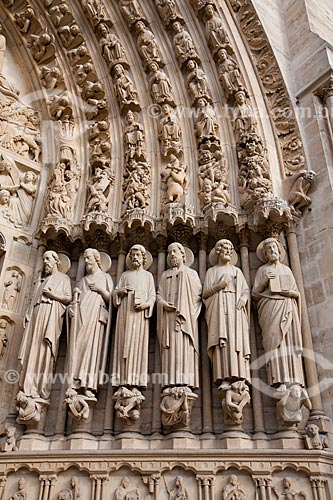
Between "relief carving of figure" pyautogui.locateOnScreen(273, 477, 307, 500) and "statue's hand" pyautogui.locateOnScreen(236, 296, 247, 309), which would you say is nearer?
"relief carving of figure" pyautogui.locateOnScreen(273, 477, 307, 500)

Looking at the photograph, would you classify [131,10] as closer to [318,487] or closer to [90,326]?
[90,326]

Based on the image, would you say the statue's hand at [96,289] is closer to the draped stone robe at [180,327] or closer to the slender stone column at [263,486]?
the draped stone robe at [180,327]

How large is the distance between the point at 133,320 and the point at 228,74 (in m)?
3.51

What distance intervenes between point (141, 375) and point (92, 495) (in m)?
1.05

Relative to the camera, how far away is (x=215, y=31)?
6617 millimetres

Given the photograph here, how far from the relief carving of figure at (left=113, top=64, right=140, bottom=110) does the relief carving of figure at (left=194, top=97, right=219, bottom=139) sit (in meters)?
0.83

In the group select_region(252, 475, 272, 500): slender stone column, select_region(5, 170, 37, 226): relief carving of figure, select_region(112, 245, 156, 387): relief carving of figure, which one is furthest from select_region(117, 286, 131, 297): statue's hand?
select_region(252, 475, 272, 500): slender stone column

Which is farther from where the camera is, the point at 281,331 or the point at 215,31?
the point at 215,31

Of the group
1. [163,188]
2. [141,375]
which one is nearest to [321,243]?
[163,188]

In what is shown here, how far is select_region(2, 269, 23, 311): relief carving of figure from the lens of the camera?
5.18 metres

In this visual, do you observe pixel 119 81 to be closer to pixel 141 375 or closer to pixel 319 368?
pixel 141 375

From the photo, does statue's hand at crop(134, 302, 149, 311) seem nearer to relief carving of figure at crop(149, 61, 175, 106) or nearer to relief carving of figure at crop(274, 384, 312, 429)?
relief carving of figure at crop(274, 384, 312, 429)

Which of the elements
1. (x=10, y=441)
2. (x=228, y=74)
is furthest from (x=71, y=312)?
(x=228, y=74)

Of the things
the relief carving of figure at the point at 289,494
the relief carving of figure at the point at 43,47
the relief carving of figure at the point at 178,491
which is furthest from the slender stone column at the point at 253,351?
the relief carving of figure at the point at 43,47
